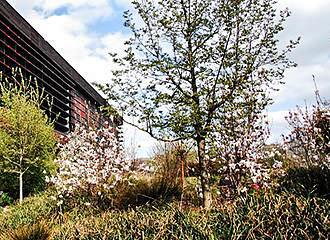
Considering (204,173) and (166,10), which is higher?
(166,10)

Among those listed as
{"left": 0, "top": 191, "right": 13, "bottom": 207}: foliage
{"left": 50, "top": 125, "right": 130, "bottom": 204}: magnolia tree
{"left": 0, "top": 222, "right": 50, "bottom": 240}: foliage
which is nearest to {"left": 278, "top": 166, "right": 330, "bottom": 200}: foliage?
{"left": 50, "top": 125, "right": 130, "bottom": 204}: magnolia tree

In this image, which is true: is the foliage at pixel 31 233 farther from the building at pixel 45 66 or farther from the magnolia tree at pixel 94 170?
the building at pixel 45 66

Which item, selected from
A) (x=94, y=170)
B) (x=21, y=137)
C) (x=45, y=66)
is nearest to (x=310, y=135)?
(x=94, y=170)

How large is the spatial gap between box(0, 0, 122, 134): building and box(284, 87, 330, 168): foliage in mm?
4410

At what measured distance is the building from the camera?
12633 millimetres

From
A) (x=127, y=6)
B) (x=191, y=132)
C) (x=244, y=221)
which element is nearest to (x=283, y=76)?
(x=191, y=132)

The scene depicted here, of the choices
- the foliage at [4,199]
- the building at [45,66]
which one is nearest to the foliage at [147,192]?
the building at [45,66]

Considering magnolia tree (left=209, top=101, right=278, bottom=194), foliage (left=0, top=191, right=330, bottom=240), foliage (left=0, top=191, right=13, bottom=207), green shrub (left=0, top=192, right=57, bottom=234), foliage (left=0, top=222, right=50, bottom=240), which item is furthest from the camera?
foliage (left=0, top=191, right=13, bottom=207)

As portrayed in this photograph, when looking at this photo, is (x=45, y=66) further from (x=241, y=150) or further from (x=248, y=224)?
(x=248, y=224)

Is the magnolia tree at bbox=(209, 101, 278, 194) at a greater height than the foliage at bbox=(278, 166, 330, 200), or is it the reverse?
the magnolia tree at bbox=(209, 101, 278, 194)

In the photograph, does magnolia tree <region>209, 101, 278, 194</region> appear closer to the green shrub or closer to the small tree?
the green shrub

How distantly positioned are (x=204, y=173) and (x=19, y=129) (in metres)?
6.53

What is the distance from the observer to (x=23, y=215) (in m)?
6.93

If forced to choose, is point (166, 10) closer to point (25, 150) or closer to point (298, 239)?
point (298, 239)
